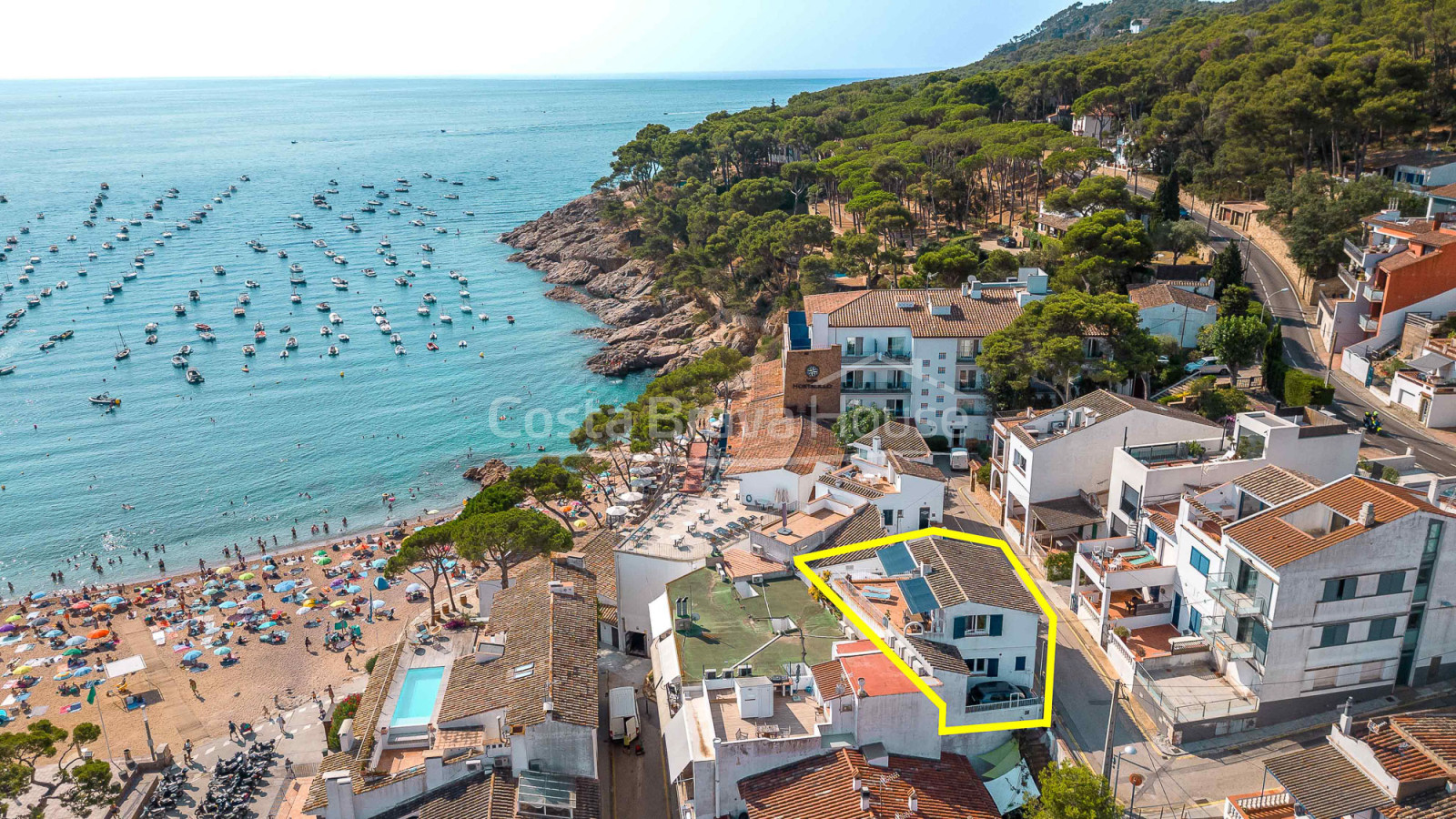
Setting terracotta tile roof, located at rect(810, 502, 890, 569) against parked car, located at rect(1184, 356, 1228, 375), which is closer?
terracotta tile roof, located at rect(810, 502, 890, 569)

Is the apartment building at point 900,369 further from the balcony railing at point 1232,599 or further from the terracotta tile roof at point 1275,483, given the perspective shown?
the balcony railing at point 1232,599

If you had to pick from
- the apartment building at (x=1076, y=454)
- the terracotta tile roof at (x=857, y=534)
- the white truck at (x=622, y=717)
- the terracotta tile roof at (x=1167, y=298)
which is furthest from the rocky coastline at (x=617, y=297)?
the white truck at (x=622, y=717)

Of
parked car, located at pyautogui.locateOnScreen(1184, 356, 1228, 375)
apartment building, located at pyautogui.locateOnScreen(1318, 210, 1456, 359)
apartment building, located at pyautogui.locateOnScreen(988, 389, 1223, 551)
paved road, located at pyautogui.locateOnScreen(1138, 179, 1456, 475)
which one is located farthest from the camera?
parked car, located at pyautogui.locateOnScreen(1184, 356, 1228, 375)

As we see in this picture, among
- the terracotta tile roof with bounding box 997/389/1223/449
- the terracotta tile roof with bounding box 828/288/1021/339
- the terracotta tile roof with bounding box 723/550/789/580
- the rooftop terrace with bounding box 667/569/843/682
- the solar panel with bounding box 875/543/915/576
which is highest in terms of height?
the terracotta tile roof with bounding box 828/288/1021/339

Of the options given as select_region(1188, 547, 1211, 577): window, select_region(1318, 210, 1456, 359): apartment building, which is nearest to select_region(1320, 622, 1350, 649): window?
select_region(1188, 547, 1211, 577): window

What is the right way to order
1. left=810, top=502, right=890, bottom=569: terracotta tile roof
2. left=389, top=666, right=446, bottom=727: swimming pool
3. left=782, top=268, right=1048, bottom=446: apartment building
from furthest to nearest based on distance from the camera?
left=782, top=268, right=1048, bottom=446: apartment building < left=810, top=502, right=890, bottom=569: terracotta tile roof < left=389, top=666, right=446, bottom=727: swimming pool

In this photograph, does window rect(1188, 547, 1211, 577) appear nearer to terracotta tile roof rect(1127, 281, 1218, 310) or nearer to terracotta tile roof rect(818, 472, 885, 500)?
terracotta tile roof rect(818, 472, 885, 500)
